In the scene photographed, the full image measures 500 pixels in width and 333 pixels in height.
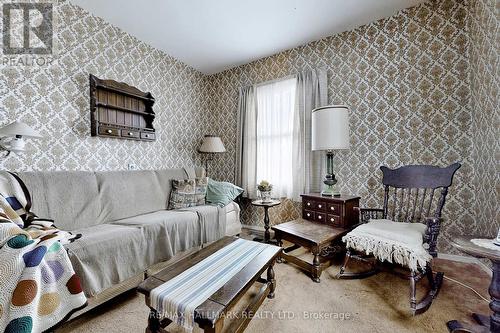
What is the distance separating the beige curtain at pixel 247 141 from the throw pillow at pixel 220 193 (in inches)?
18.6

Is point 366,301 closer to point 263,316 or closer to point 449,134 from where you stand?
point 263,316

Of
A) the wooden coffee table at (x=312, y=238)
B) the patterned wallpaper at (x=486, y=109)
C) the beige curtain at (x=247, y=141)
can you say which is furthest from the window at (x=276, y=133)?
the patterned wallpaper at (x=486, y=109)

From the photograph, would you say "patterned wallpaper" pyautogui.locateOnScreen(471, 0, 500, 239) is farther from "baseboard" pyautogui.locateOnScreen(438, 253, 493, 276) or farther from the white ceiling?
the white ceiling

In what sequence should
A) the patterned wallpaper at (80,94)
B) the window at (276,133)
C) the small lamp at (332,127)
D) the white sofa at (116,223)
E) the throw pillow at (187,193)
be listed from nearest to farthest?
the white sofa at (116,223)
the patterned wallpaper at (80,94)
the small lamp at (332,127)
the throw pillow at (187,193)
the window at (276,133)

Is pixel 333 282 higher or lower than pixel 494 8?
lower

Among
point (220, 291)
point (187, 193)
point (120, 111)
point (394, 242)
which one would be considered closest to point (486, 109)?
point (394, 242)

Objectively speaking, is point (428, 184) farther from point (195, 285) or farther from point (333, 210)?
point (195, 285)

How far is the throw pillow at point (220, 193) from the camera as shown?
2.81 m

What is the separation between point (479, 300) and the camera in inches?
62.8

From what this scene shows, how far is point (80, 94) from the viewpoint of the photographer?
7.62ft

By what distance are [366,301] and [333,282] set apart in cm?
30

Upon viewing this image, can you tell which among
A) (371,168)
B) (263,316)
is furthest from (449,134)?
(263,316)

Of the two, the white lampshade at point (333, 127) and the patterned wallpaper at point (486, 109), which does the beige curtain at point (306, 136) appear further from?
the patterned wallpaper at point (486, 109)

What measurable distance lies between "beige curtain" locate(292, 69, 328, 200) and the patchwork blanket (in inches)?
94.7
